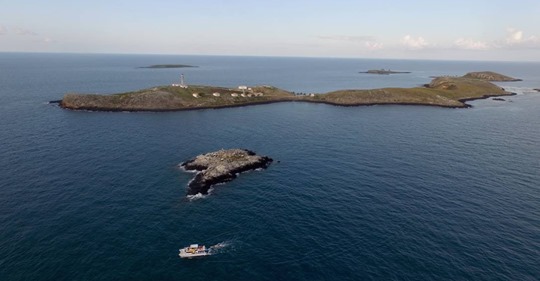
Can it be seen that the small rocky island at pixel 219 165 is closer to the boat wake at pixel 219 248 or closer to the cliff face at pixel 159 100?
the boat wake at pixel 219 248

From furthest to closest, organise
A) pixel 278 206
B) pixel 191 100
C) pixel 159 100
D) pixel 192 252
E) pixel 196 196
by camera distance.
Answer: pixel 191 100
pixel 159 100
pixel 196 196
pixel 278 206
pixel 192 252

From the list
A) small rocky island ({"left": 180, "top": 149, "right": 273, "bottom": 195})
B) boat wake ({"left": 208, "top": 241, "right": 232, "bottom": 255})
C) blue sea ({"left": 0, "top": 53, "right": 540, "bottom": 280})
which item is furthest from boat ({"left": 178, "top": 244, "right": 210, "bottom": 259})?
small rocky island ({"left": 180, "top": 149, "right": 273, "bottom": 195})

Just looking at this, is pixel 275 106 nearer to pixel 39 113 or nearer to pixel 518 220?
pixel 39 113

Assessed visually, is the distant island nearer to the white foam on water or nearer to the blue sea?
the blue sea

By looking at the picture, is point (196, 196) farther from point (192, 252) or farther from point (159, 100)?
point (159, 100)

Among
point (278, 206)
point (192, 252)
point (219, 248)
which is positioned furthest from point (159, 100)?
point (192, 252)
